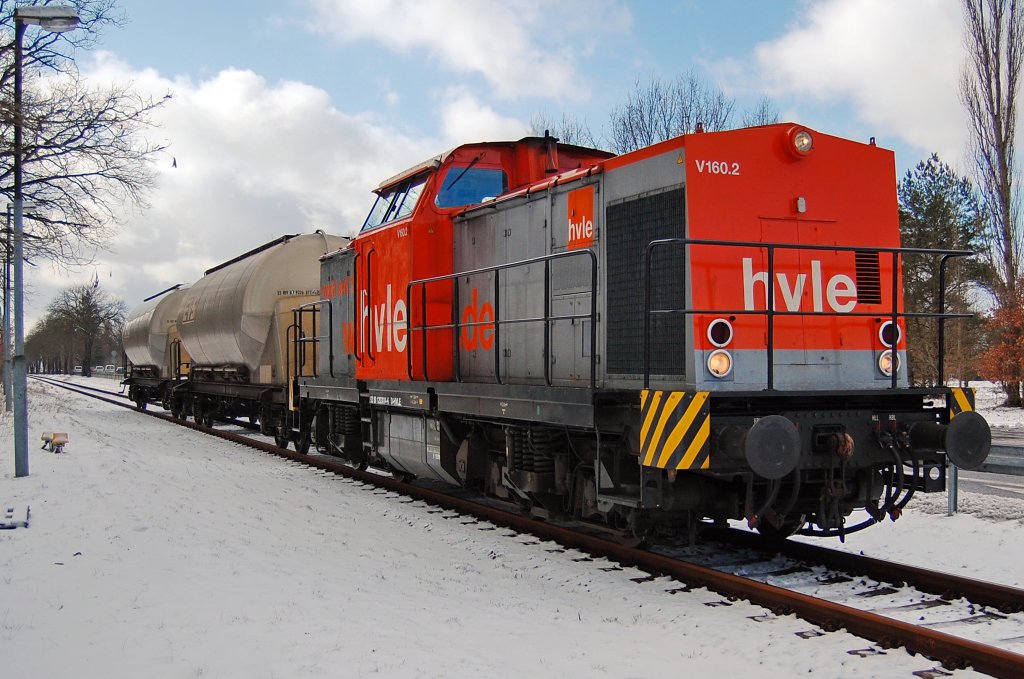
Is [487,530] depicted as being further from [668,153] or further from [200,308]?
[200,308]

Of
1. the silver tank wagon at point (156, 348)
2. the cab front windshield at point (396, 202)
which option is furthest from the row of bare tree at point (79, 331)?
the cab front windshield at point (396, 202)

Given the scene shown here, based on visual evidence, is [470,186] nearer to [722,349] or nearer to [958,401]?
[722,349]

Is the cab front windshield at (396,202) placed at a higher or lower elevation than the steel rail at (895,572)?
higher

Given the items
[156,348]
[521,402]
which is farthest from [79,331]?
[521,402]

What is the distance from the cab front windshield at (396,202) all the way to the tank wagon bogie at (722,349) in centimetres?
163

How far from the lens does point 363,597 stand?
5.39 m

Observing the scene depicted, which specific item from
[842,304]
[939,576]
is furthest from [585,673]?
[842,304]

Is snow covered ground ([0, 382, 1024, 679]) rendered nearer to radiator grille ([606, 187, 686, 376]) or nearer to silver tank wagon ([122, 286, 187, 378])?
radiator grille ([606, 187, 686, 376])

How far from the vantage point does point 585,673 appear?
408cm

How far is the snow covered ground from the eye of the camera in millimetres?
4188

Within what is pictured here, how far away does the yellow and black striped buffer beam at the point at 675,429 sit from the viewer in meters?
5.18

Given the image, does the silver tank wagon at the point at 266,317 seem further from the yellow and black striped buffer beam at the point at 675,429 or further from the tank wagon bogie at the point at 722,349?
the yellow and black striped buffer beam at the point at 675,429

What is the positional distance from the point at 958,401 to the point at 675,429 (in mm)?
2428

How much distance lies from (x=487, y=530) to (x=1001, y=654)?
4.58 meters
